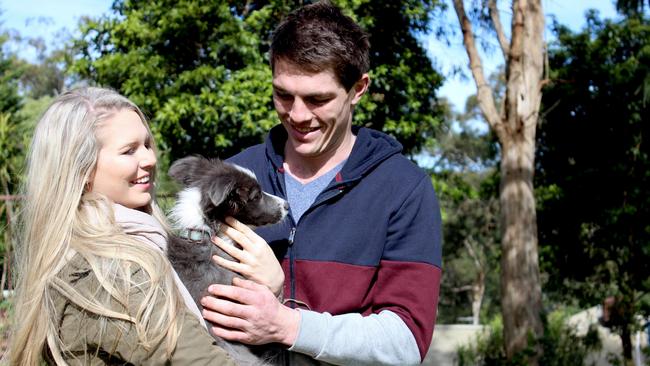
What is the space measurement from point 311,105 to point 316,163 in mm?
383

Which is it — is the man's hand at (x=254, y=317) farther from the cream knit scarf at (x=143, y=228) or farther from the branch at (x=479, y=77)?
the branch at (x=479, y=77)

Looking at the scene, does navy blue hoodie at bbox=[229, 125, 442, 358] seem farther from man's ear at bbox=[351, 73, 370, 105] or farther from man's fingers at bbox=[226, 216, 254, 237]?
man's ear at bbox=[351, 73, 370, 105]

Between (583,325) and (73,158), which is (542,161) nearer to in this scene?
(583,325)

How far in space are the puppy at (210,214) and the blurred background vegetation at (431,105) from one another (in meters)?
7.73

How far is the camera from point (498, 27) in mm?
12625

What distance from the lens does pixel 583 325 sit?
19000mm

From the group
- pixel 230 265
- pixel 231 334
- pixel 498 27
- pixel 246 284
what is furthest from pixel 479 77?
pixel 231 334

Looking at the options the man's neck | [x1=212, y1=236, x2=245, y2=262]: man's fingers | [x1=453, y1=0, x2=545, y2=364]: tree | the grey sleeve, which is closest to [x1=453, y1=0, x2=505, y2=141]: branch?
[x1=453, y1=0, x2=545, y2=364]: tree

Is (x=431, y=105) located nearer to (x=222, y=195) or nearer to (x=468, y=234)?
(x=222, y=195)

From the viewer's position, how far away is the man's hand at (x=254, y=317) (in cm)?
268

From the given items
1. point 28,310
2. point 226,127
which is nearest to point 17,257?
point 28,310

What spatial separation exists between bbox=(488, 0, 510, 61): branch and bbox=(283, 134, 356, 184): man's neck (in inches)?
386

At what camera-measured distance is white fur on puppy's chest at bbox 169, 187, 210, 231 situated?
327 centimetres

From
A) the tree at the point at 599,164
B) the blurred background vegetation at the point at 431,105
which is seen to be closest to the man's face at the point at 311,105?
the blurred background vegetation at the point at 431,105
